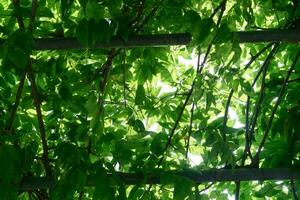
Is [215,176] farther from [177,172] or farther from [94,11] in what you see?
[94,11]

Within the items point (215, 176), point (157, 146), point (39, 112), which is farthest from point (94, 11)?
point (215, 176)

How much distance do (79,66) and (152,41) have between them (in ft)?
1.63

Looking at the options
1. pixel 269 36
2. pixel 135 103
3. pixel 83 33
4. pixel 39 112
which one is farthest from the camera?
pixel 135 103

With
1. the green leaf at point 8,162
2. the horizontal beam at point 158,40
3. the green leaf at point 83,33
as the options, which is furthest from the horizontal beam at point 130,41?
the green leaf at point 8,162

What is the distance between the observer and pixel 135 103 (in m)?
1.59

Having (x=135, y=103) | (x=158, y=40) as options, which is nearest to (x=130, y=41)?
(x=158, y=40)

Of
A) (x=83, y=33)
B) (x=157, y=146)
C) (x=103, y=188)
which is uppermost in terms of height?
(x=83, y=33)

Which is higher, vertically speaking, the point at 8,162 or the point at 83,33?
the point at 83,33

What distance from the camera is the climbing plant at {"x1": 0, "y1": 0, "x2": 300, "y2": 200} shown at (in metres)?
1.23

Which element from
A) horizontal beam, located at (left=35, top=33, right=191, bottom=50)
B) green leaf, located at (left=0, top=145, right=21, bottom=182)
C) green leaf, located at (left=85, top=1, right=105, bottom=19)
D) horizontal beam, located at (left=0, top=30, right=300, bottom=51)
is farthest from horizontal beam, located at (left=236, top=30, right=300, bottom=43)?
green leaf, located at (left=0, top=145, right=21, bottom=182)

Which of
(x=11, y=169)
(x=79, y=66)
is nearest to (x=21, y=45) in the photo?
(x=11, y=169)

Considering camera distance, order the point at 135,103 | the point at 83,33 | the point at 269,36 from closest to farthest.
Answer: the point at 83,33 → the point at 269,36 → the point at 135,103

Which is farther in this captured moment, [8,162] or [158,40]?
[158,40]

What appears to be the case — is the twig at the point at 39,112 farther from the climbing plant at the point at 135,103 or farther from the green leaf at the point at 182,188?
the green leaf at the point at 182,188
